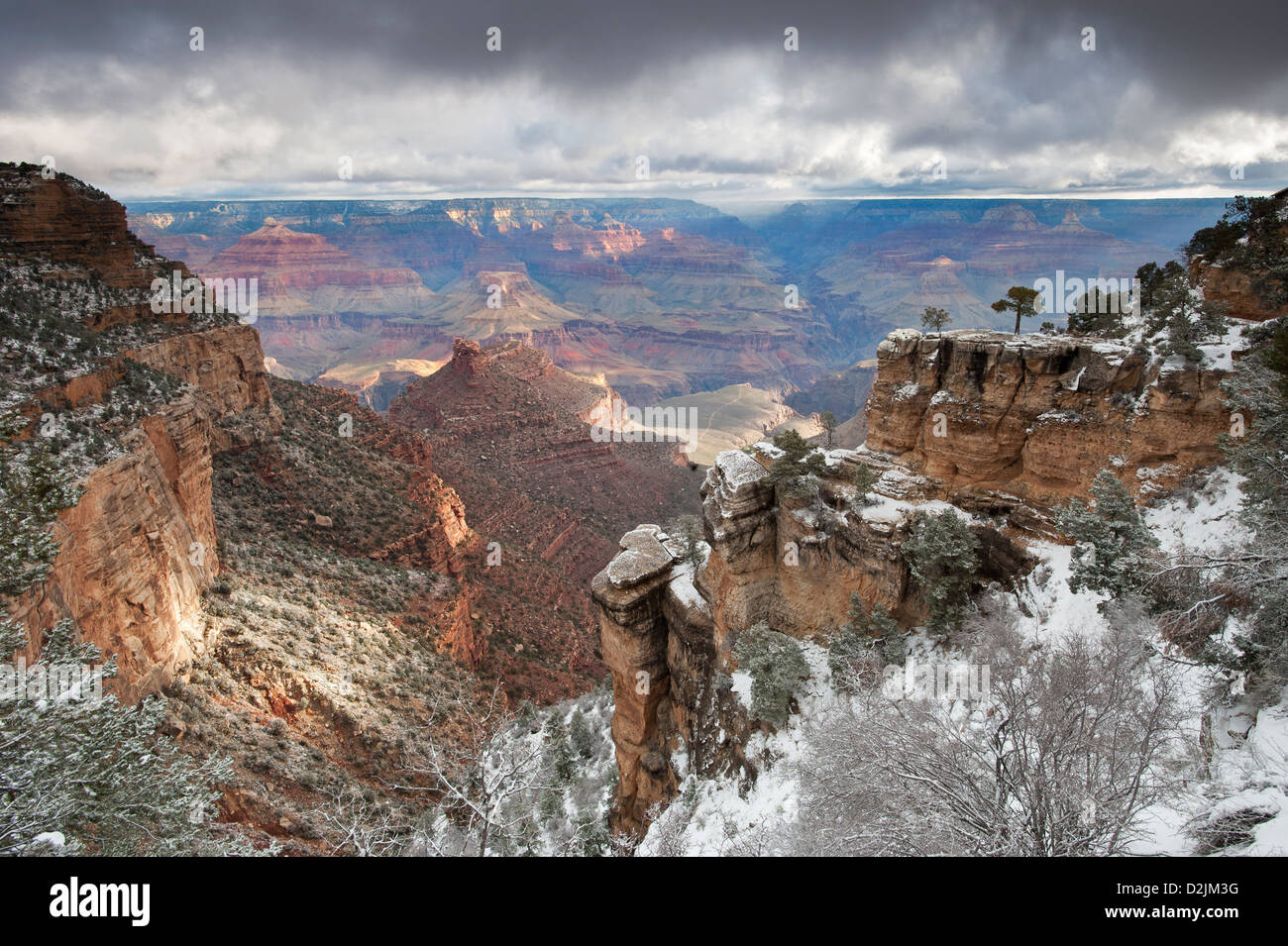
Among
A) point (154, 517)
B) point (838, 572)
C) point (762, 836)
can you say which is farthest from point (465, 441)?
point (762, 836)

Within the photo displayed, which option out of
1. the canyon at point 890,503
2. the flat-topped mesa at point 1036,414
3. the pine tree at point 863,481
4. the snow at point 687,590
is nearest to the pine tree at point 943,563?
the canyon at point 890,503

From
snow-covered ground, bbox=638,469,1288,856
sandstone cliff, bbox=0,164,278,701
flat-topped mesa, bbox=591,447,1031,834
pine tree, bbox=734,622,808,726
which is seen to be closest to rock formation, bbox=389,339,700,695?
flat-topped mesa, bbox=591,447,1031,834

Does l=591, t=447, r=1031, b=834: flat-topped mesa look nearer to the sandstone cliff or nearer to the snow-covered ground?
the snow-covered ground

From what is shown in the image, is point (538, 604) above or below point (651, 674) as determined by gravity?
below

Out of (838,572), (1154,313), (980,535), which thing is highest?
(1154,313)

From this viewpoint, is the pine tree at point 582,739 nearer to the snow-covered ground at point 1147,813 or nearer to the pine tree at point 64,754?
the snow-covered ground at point 1147,813

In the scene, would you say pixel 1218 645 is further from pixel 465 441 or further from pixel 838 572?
pixel 465 441
